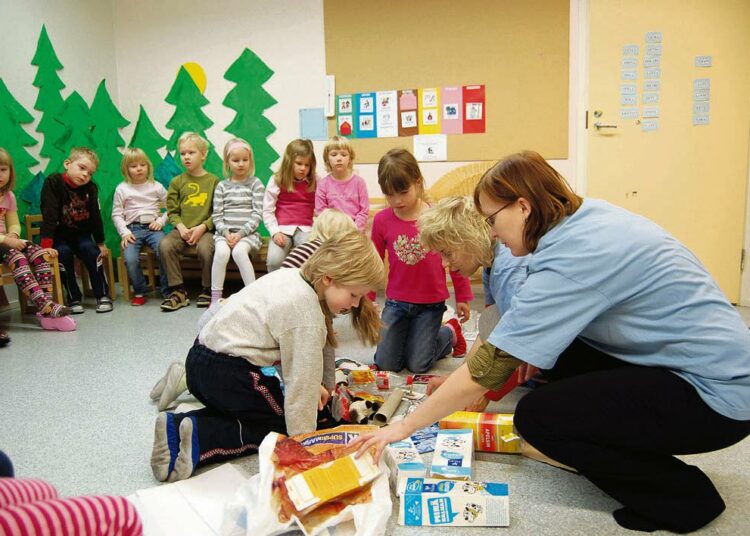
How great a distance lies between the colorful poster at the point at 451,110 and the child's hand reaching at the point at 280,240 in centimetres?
134

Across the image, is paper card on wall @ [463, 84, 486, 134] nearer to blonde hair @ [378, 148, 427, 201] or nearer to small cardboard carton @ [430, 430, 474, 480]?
blonde hair @ [378, 148, 427, 201]

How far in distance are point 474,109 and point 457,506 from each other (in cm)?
313

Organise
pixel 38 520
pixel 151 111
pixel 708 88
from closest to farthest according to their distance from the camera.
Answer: pixel 38 520
pixel 708 88
pixel 151 111

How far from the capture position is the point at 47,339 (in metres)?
2.99

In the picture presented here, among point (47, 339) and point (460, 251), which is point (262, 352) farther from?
point (47, 339)

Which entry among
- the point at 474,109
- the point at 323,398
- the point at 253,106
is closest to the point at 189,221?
the point at 253,106

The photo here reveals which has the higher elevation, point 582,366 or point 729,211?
point 729,211

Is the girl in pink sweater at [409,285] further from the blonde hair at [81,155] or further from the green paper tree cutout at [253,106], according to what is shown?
the blonde hair at [81,155]

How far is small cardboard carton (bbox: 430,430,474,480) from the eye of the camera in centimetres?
144

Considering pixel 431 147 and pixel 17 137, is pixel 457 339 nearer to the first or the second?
pixel 431 147

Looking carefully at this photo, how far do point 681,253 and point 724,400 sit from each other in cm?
30

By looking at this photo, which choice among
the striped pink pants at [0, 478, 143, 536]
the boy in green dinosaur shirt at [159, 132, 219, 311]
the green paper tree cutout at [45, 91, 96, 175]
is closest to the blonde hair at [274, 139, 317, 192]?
the boy in green dinosaur shirt at [159, 132, 219, 311]

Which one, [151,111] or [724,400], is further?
[151,111]

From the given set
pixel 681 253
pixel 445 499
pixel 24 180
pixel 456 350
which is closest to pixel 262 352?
pixel 445 499
